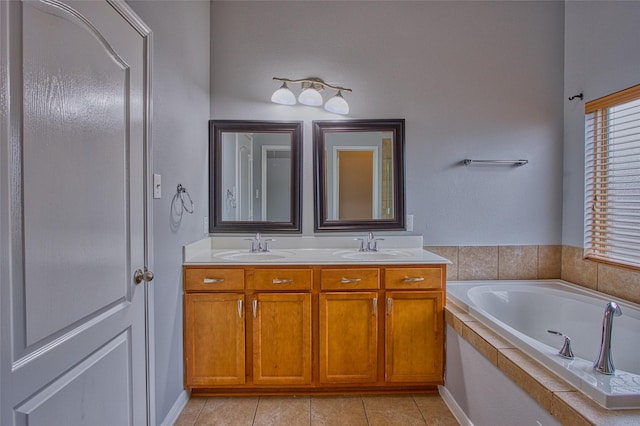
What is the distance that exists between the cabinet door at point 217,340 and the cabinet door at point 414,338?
91 centimetres

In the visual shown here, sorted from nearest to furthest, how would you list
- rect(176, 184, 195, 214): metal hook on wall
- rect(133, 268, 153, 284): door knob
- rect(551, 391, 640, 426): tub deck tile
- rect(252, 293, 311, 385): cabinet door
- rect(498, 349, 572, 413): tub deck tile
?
rect(551, 391, 640, 426): tub deck tile, rect(498, 349, 572, 413): tub deck tile, rect(133, 268, 153, 284): door knob, rect(176, 184, 195, 214): metal hook on wall, rect(252, 293, 311, 385): cabinet door

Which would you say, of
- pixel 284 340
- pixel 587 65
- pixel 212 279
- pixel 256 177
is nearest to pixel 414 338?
pixel 284 340

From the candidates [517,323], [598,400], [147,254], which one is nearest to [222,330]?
[147,254]

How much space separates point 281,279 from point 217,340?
0.54 meters

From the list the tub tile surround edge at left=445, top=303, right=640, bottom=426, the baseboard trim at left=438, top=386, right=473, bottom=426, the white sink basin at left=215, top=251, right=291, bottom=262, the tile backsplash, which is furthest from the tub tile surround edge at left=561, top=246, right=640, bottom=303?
the white sink basin at left=215, top=251, right=291, bottom=262

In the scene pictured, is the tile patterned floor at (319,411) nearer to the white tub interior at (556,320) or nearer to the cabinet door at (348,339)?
the cabinet door at (348,339)

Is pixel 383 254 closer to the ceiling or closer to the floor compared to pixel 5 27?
closer to the floor

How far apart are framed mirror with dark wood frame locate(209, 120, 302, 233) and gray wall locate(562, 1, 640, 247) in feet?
6.70

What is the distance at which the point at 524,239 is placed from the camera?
254 centimetres

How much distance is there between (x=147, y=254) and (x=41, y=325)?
0.59 meters

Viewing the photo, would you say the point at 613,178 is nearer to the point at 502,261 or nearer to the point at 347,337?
the point at 502,261

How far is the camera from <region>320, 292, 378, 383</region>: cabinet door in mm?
2018

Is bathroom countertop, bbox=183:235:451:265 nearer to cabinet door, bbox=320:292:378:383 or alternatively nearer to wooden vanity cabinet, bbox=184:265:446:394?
wooden vanity cabinet, bbox=184:265:446:394

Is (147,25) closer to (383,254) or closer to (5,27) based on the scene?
(5,27)
